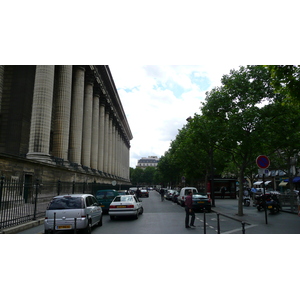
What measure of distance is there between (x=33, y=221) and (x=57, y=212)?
3.49 m

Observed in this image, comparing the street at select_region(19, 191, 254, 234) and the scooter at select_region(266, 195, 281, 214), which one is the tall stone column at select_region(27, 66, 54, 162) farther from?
the scooter at select_region(266, 195, 281, 214)

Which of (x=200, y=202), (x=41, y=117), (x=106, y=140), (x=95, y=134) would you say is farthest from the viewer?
(x=106, y=140)

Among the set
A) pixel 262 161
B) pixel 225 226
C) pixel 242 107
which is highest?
pixel 242 107

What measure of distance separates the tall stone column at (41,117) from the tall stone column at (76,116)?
331 inches

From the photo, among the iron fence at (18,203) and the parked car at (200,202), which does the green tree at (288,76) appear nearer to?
the iron fence at (18,203)

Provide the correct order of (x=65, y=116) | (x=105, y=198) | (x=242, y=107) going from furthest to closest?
(x=65, y=116) < (x=105, y=198) < (x=242, y=107)

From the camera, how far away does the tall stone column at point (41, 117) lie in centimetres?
2119

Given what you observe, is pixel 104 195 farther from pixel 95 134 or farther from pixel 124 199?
pixel 95 134

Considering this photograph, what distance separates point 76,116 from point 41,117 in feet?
30.8

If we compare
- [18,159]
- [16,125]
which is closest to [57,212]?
[18,159]

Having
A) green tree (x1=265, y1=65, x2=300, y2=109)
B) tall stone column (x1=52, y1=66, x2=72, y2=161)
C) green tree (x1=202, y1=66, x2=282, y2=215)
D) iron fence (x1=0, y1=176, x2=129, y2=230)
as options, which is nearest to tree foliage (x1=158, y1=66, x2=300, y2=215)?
green tree (x1=202, y1=66, x2=282, y2=215)

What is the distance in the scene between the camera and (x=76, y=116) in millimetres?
30656

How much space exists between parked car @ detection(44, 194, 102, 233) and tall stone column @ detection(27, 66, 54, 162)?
1153 centimetres

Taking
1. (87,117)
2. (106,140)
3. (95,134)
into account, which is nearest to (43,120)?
(87,117)
